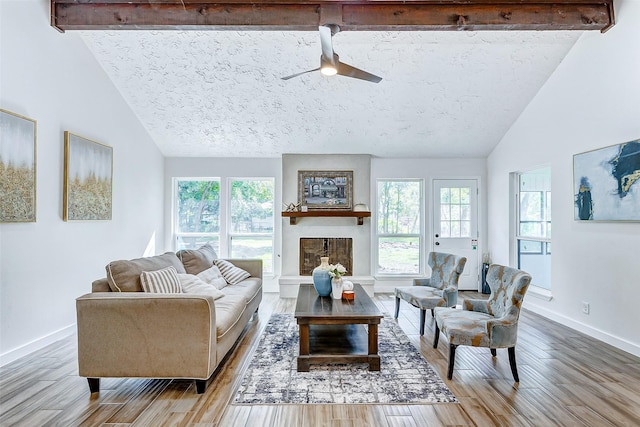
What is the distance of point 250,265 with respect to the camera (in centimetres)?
489

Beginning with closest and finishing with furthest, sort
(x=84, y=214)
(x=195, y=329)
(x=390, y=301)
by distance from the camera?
1. (x=195, y=329)
2. (x=84, y=214)
3. (x=390, y=301)

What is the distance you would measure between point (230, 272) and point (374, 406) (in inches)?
102

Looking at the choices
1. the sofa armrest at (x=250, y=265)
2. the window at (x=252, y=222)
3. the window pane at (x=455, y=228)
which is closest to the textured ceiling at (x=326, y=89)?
the window at (x=252, y=222)

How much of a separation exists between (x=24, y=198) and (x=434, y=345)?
13.4 feet

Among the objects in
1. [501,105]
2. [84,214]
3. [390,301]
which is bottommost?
[390,301]

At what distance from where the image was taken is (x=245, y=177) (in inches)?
254

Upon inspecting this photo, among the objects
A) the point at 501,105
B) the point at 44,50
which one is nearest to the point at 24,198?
the point at 44,50

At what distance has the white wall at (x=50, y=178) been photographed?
321 cm

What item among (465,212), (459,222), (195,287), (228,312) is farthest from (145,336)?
(465,212)

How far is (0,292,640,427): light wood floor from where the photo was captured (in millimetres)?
2287

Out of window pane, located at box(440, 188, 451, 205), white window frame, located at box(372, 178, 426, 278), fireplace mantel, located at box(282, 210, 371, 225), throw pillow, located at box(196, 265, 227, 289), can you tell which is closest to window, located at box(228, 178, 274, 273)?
fireplace mantel, located at box(282, 210, 371, 225)

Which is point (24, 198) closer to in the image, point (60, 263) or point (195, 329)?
point (60, 263)

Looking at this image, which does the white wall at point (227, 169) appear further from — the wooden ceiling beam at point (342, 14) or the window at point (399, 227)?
the wooden ceiling beam at point (342, 14)

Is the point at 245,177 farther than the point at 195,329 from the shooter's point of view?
Yes
